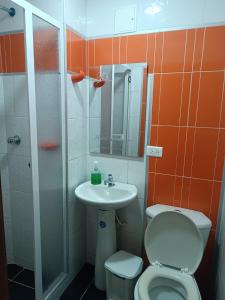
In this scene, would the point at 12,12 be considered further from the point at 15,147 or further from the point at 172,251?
the point at 172,251

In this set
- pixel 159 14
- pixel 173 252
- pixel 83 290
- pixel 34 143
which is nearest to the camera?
pixel 34 143

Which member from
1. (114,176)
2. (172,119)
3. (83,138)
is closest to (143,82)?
(172,119)

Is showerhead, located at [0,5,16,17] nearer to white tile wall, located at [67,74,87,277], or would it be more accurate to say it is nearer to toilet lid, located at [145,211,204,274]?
white tile wall, located at [67,74,87,277]

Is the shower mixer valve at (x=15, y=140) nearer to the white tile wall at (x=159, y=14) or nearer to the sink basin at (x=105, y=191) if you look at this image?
the sink basin at (x=105, y=191)

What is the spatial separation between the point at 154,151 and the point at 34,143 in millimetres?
906

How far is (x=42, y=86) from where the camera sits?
1366 millimetres

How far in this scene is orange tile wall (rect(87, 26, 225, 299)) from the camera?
1.47 meters

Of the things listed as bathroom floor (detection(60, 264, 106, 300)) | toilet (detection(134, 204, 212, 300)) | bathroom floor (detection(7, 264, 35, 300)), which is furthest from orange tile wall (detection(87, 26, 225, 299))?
bathroom floor (detection(7, 264, 35, 300))

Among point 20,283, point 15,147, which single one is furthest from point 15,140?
point 20,283

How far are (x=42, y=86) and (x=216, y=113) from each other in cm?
120

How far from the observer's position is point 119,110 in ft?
5.81

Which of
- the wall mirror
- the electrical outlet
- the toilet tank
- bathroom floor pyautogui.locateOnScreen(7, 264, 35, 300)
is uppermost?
A: the wall mirror

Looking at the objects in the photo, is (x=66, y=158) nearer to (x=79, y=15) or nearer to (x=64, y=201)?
(x=64, y=201)

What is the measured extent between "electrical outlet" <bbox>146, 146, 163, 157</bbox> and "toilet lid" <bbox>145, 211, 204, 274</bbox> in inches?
18.4
